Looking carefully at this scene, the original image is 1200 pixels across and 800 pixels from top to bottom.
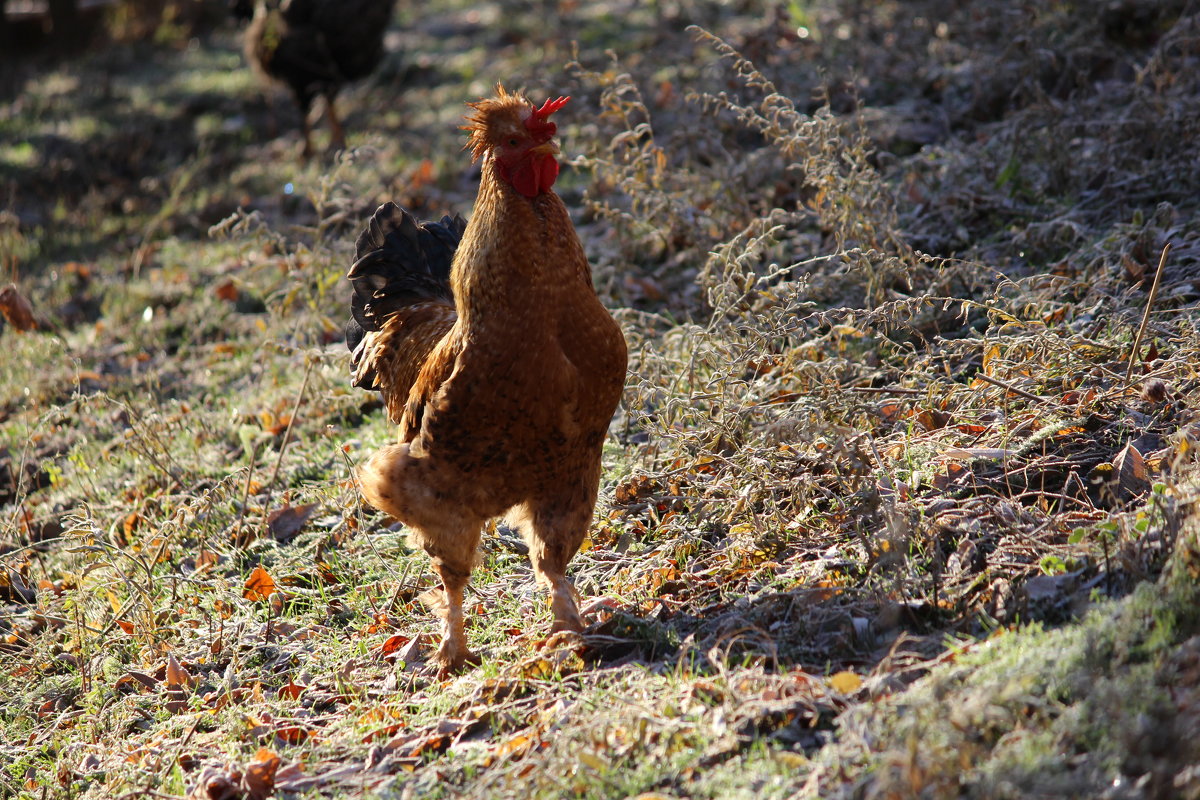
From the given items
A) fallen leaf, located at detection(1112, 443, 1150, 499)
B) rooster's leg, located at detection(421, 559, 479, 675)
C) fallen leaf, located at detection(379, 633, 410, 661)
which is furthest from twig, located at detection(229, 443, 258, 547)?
fallen leaf, located at detection(1112, 443, 1150, 499)

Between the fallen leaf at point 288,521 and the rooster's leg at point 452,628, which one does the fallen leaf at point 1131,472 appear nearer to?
the rooster's leg at point 452,628

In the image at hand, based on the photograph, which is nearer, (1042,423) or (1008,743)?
(1008,743)

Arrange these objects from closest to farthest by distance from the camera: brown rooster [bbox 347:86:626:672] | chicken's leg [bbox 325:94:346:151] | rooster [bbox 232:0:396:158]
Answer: brown rooster [bbox 347:86:626:672] → rooster [bbox 232:0:396:158] → chicken's leg [bbox 325:94:346:151]

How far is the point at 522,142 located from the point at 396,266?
154 centimetres

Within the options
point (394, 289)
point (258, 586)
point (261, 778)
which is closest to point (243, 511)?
point (258, 586)

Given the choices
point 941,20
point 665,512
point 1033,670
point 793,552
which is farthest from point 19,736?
point 941,20

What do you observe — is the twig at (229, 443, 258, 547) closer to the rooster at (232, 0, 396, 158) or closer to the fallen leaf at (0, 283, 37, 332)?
the fallen leaf at (0, 283, 37, 332)

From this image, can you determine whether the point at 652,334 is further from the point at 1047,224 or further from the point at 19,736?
the point at 19,736

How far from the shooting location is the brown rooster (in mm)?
3453

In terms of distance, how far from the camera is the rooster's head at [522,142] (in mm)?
3475

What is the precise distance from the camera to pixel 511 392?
3.43 m

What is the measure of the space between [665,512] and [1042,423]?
1619 mm

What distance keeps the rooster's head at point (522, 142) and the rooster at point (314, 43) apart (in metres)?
7.13

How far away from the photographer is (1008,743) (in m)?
2.47
